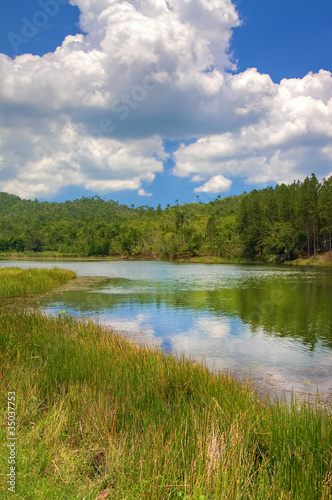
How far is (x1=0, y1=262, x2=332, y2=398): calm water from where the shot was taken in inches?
412

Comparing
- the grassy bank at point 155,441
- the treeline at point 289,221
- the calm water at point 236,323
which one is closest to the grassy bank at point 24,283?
the calm water at point 236,323

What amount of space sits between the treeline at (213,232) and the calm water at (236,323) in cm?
4454

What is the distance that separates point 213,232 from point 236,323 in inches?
3711

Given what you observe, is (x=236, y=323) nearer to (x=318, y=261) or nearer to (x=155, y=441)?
(x=155, y=441)

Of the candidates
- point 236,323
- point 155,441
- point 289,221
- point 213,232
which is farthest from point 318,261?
point 155,441

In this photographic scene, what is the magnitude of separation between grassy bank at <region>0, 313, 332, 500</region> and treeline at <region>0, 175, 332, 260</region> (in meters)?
62.9

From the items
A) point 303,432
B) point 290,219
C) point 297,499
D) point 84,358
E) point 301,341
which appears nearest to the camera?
point 297,499

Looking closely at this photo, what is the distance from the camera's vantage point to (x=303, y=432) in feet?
14.4

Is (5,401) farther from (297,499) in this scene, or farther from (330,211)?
(330,211)

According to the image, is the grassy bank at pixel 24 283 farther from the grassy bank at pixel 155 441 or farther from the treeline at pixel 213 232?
the treeline at pixel 213 232

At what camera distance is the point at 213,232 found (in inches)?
4331

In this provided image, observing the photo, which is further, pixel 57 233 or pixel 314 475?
pixel 57 233

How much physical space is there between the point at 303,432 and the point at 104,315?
1493cm

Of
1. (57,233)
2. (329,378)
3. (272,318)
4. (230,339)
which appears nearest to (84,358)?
(329,378)
